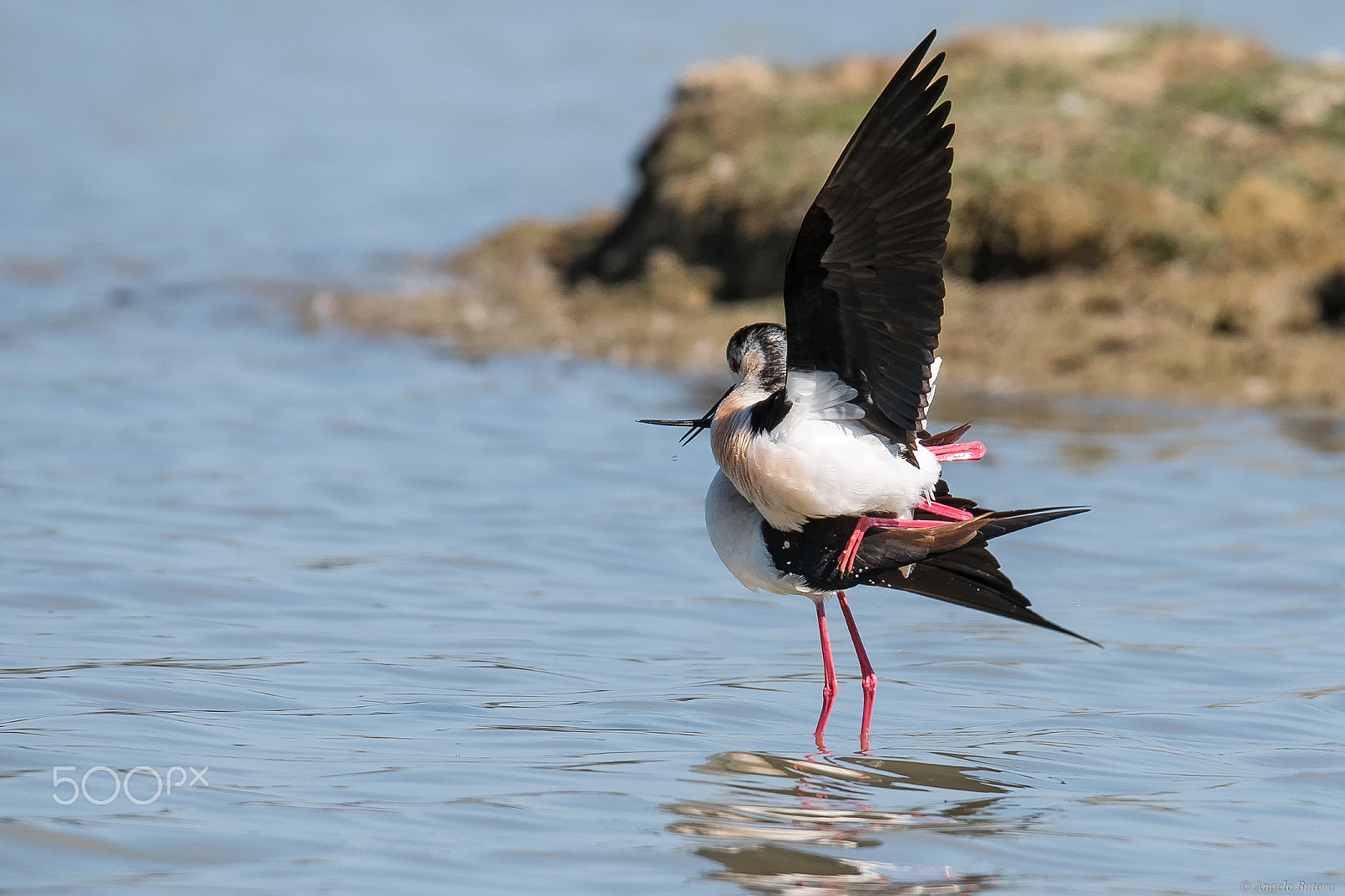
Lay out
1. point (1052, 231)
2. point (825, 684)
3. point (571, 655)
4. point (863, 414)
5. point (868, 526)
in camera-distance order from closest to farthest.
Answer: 1. point (863, 414)
2. point (868, 526)
3. point (825, 684)
4. point (571, 655)
5. point (1052, 231)

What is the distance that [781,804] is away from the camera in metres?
4.50

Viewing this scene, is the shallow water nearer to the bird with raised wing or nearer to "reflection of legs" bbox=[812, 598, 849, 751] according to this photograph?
"reflection of legs" bbox=[812, 598, 849, 751]

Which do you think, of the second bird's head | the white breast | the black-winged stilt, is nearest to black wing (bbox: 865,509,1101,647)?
the black-winged stilt

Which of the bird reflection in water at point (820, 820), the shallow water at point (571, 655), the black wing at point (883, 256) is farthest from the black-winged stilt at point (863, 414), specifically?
the shallow water at point (571, 655)

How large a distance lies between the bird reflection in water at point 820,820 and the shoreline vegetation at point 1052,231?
5.94 m

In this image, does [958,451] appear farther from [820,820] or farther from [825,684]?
[820,820]

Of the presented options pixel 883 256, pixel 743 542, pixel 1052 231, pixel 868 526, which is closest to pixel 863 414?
pixel 868 526

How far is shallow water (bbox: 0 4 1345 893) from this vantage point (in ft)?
13.5

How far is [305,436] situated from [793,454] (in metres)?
4.98

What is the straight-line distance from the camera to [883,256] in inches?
178

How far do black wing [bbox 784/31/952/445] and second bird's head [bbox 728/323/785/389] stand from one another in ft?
1.84

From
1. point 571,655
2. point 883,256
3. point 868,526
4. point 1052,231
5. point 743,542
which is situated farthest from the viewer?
point 1052,231

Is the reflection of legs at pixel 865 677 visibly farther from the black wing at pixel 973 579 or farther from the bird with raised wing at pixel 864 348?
the bird with raised wing at pixel 864 348

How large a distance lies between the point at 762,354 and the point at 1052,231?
6.48 m
